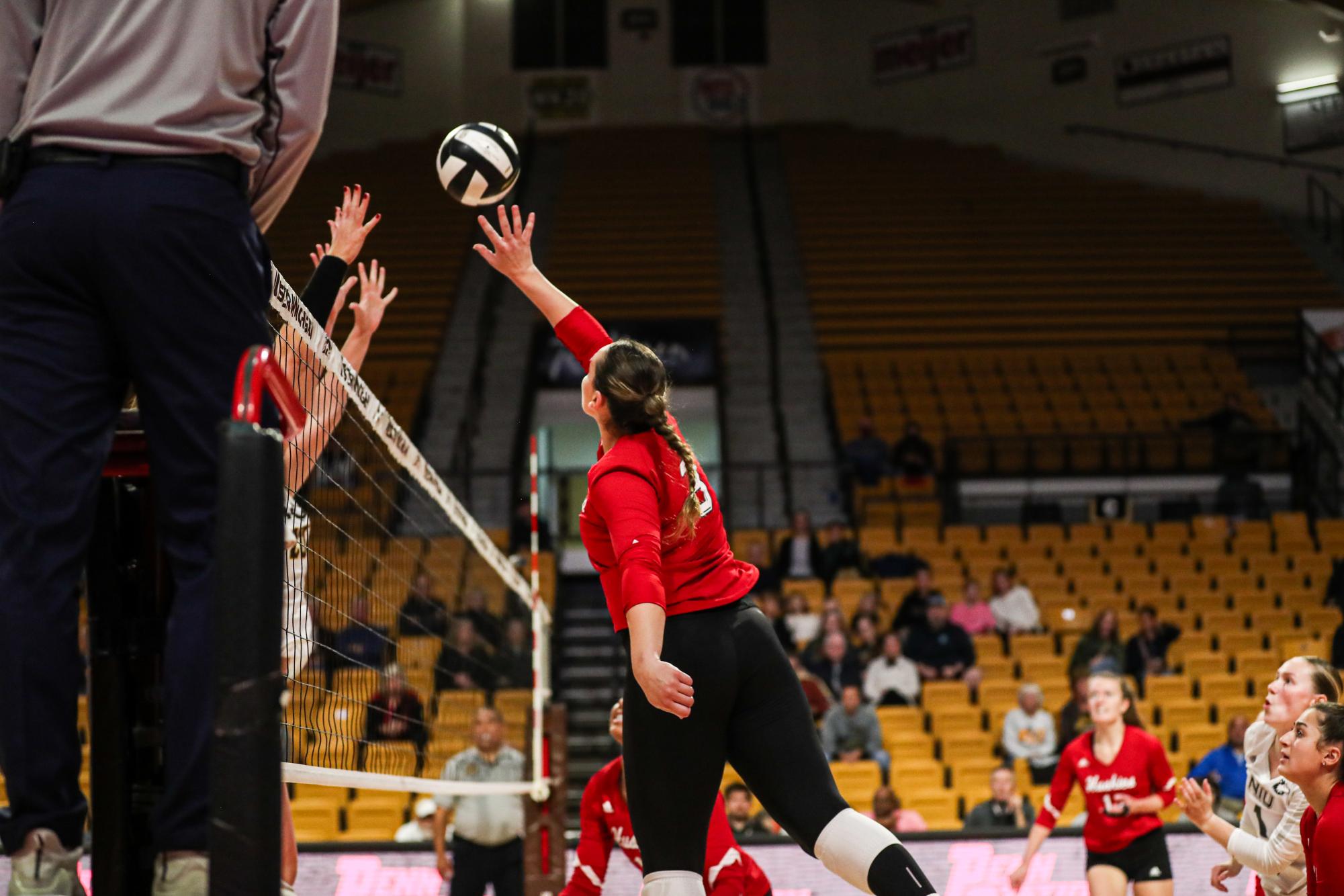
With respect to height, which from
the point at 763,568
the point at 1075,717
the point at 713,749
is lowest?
the point at 1075,717

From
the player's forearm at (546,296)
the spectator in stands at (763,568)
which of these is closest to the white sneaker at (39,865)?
the player's forearm at (546,296)

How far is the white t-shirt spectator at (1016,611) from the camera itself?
11.8 metres

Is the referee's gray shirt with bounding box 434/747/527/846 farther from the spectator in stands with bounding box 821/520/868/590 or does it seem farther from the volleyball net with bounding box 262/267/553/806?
the spectator in stands with bounding box 821/520/868/590

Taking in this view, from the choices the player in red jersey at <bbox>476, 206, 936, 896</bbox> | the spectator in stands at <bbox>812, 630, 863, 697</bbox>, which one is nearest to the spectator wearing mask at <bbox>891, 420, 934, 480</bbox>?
the spectator in stands at <bbox>812, 630, 863, 697</bbox>

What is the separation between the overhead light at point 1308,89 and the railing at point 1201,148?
35.6 inches

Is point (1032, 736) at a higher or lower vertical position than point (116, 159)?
lower

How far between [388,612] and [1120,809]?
6144 mm

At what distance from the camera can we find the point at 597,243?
19922 mm

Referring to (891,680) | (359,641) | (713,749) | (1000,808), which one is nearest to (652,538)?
(713,749)

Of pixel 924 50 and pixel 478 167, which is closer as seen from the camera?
pixel 478 167

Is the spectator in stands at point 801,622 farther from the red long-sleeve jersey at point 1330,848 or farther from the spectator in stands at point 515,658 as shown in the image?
the red long-sleeve jersey at point 1330,848

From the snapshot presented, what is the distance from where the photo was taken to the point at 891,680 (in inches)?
427

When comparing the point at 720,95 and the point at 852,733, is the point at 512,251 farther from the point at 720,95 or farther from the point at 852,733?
the point at 720,95

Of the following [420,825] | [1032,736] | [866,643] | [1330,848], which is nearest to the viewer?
[1330,848]
